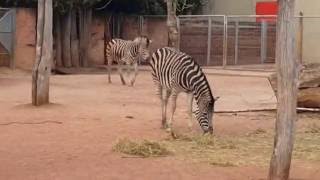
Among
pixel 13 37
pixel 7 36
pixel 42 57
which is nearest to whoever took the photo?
pixel 42 57

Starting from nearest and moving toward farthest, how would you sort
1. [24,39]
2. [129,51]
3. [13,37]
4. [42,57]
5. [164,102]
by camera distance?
[164,102] → [42,57] → [129,51] → [13,37] → [24,39]

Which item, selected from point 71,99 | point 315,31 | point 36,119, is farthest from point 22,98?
point 315,31

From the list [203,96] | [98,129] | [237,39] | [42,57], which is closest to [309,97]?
[203,96]

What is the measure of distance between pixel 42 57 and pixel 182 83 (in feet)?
13.4

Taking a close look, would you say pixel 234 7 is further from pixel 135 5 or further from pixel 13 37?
pixel 13 37

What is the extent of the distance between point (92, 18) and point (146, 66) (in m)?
3.21

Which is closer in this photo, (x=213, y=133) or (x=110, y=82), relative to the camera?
(x=213, y=133)

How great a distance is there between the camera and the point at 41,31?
15.1m

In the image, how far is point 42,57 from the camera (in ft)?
49.5

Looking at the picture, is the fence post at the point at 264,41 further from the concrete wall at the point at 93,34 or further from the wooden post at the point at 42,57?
the wooden post at the point at 42,57

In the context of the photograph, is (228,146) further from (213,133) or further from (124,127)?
(124,127)

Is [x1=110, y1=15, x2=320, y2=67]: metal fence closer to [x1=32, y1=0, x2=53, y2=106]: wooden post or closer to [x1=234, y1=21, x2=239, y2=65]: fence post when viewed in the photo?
[x1=234, y1=21, x2=239, y2=65]: fence post

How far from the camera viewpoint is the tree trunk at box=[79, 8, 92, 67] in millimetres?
29656

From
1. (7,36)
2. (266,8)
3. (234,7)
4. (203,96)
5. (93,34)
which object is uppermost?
(234,7)
